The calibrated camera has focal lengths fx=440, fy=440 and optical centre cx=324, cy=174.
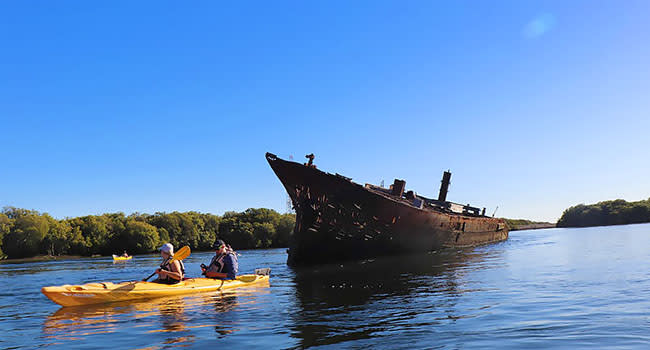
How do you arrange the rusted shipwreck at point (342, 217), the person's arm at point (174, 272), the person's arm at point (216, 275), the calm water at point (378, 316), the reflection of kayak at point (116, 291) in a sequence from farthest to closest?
1. the rusted shipwreck at point (342, 217)
2. the person's arm at point (216, 275)
3. the person's arm at point (174, 272)
4. the reflection of kayak at point (116, 291)
5. the calm water at point (378, 316)

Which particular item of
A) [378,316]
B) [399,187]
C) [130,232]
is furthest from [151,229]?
[378,316]

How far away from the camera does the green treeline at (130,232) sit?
2869 inches

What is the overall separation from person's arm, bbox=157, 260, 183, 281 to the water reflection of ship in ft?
13.4

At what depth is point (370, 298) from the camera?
1320cm

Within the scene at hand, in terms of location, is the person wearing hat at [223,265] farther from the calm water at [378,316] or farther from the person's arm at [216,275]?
the calm water at [378,316]

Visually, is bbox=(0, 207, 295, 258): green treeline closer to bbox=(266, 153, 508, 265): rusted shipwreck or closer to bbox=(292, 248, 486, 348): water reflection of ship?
bbox=(266, 153, 508, 265): rusted shipwreck

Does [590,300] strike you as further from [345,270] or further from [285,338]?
[345,270]

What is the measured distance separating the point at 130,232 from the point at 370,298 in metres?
80.3

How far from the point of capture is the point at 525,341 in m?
7.37

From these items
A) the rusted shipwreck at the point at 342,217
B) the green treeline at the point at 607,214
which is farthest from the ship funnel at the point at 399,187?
the green treeline at the point at 607,214

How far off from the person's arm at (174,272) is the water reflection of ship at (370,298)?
4087 mm

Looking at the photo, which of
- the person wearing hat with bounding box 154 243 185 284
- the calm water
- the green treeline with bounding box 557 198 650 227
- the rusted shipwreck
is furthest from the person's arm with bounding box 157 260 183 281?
the green treeline with bounding box 557 198 650 227

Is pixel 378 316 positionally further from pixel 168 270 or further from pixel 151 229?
pixel 151 229

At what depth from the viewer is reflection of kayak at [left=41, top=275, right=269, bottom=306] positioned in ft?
41.4
